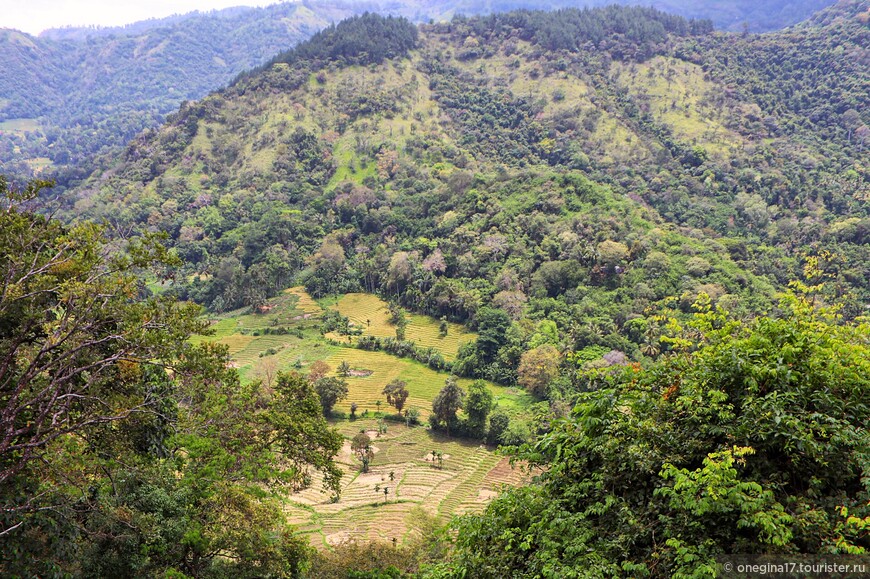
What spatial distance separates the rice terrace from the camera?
39812mm

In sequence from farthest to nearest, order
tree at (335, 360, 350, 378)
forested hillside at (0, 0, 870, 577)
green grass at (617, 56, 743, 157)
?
green grass at (617, 56, 743, 157) < tree at (335, 360, 350, 378) < forested hillside at (0, 0, 870, 577)

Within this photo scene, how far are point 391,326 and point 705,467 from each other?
71473 mm

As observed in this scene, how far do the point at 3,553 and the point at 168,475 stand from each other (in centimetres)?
560

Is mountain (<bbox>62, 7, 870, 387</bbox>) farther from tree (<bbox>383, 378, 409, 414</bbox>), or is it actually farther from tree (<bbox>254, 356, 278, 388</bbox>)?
tree (<bbox>254, 356, 278, 388</bbox>)

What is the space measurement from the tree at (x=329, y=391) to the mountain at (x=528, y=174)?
1621cm

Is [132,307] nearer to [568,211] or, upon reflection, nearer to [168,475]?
[168,475]

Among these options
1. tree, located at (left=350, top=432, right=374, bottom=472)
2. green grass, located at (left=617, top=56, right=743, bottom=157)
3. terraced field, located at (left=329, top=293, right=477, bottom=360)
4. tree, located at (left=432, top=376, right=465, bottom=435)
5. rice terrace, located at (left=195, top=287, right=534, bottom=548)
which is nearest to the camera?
rice terrace, located at (left=195, top=287, right=534, bottom=548)

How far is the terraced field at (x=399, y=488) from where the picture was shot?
3794cm

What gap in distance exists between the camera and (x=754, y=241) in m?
91.0

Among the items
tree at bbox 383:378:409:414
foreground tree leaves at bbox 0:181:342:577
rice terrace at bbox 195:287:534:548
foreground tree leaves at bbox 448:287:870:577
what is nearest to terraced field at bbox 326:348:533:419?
rice terrace at bbox 195:287:534:548

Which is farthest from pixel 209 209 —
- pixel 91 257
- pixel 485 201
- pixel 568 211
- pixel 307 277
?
pixel 91 257

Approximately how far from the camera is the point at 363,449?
158 ft

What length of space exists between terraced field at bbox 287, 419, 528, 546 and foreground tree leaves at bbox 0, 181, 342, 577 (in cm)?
1899

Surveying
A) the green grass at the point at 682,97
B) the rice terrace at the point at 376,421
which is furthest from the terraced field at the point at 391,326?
the green grass at the point at 682,97
